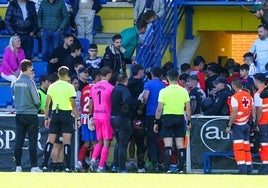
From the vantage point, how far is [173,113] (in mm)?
20516

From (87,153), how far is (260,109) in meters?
3.52

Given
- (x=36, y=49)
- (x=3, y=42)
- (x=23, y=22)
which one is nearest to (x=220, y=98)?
(x=23, y=22)

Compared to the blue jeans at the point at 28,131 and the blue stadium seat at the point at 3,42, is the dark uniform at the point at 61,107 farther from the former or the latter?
the blue stadium seat at the point at 3,42

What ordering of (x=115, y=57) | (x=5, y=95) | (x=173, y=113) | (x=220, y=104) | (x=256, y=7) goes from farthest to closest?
1. (x=256, y=7)
2. (x=5, y=95)
3. (x=115, y=57)
4. (x=220, y=104)
5. (x=173, y=113)

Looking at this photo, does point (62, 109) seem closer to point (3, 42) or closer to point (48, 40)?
point (48, 40)

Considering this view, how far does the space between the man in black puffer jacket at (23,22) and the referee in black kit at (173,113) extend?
15.0 ft

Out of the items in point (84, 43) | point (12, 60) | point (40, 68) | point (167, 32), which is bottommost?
point (40, 68)

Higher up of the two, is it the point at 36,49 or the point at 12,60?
the point at 36,49

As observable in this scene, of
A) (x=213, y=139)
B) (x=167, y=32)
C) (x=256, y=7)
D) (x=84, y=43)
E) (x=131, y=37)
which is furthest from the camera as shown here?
(x=84, y=43)

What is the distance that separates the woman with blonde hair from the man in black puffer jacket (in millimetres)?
515

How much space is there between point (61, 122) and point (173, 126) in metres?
2.03

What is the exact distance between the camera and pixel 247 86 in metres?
21.2

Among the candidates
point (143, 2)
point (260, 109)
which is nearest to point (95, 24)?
point (143, 2)

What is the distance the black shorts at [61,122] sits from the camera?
67.8 ft
